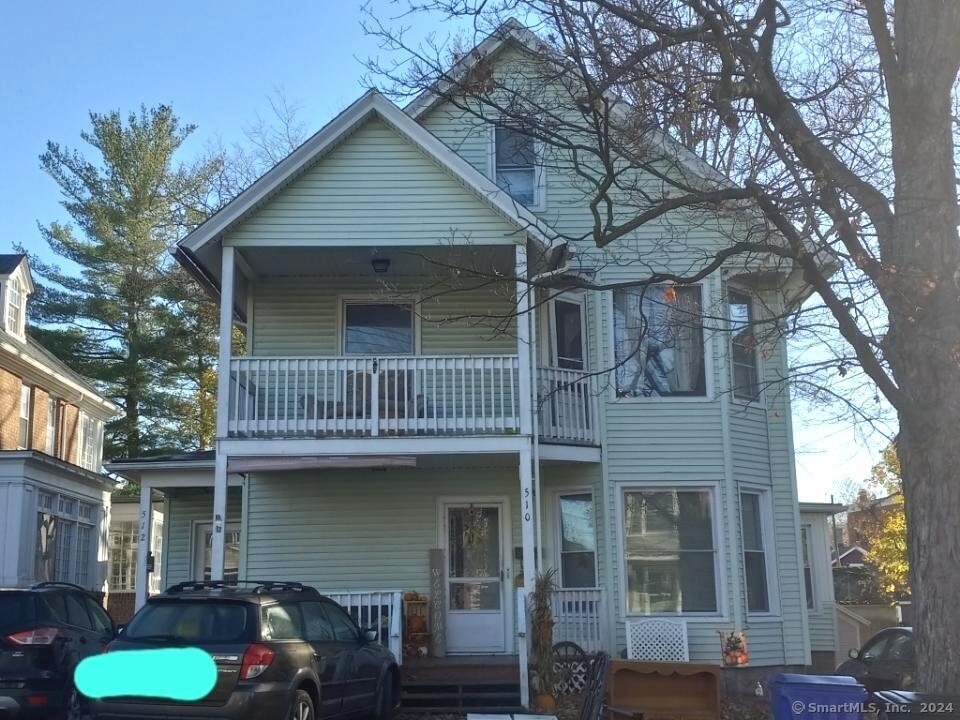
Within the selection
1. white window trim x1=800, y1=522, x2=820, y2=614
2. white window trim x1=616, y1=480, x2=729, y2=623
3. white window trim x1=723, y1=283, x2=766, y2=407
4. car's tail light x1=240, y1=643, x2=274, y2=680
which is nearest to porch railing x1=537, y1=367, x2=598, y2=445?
white window trim x1=616, y1=480, x2=729, y2=623

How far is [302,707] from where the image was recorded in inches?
365

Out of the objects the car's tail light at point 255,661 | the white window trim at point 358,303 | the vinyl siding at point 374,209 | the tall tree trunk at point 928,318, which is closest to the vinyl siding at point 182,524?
the white window trim at point 358,303

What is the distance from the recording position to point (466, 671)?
13.1m

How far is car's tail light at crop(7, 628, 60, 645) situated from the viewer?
33.0 ft

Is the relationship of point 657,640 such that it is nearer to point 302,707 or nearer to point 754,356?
point 754,356

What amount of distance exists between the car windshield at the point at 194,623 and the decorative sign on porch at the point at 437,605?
18.5ft

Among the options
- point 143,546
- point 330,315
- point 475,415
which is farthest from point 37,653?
point 330,315

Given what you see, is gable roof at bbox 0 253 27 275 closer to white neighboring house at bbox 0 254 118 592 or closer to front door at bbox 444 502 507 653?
white neighboring house at bbox 0 254 118 592

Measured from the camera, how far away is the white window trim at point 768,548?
1495 cm

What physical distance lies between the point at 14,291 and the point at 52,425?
405 cm

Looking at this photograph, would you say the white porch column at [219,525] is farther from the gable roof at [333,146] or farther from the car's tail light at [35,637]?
the gable roof at [333,146]

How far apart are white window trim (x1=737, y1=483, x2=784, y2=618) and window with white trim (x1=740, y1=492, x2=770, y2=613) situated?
0.05 ft

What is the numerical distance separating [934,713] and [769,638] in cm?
753

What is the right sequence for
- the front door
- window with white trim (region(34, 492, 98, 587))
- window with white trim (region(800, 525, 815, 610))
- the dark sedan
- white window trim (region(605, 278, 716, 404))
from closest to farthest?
the dark sedan
the front door
white window trim (region(605, 278, 716, 404))
window with white trim (region(800, 525, 815, 610))
window with white trim (region(34, 492, 98, 587))
